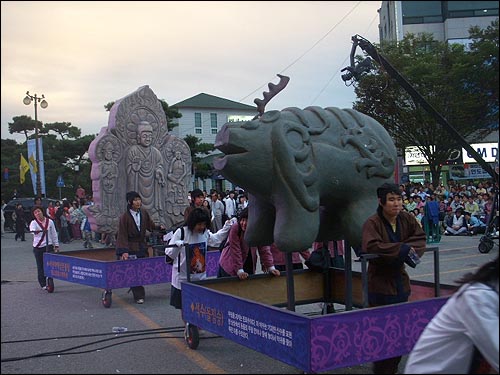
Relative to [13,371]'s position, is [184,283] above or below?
above

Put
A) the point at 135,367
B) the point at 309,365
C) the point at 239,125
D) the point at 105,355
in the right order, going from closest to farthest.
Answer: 1. the point at 309,365
2. the point at 135,367
3. the point at 239,125
4. the point at 105,355

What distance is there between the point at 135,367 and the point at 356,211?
215cm

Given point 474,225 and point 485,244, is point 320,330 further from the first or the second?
point 474,225

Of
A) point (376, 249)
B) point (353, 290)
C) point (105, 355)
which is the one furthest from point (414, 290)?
point (105, 355)

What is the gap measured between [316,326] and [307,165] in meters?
1.32

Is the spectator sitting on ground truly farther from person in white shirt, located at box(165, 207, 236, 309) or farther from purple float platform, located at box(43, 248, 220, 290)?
person in white shirt, located at box(165, 207, 236, 309)

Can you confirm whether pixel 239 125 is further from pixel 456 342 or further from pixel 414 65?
pixel 414 65

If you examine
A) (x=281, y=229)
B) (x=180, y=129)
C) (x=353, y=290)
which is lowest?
(x=353, y=290)

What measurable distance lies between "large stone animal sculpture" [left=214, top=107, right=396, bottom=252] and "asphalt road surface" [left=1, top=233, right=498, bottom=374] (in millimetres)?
1078


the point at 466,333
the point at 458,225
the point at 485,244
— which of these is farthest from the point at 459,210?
the point at 466,333

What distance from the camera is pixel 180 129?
92.7ft

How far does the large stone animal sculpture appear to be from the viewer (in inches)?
167

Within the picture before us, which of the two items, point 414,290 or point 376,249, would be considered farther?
point 414,290

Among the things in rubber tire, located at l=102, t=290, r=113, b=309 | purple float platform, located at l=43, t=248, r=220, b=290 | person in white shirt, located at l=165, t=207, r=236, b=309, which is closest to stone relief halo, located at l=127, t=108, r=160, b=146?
purple float platform, located at l=43, t=248, r=220, b=290
